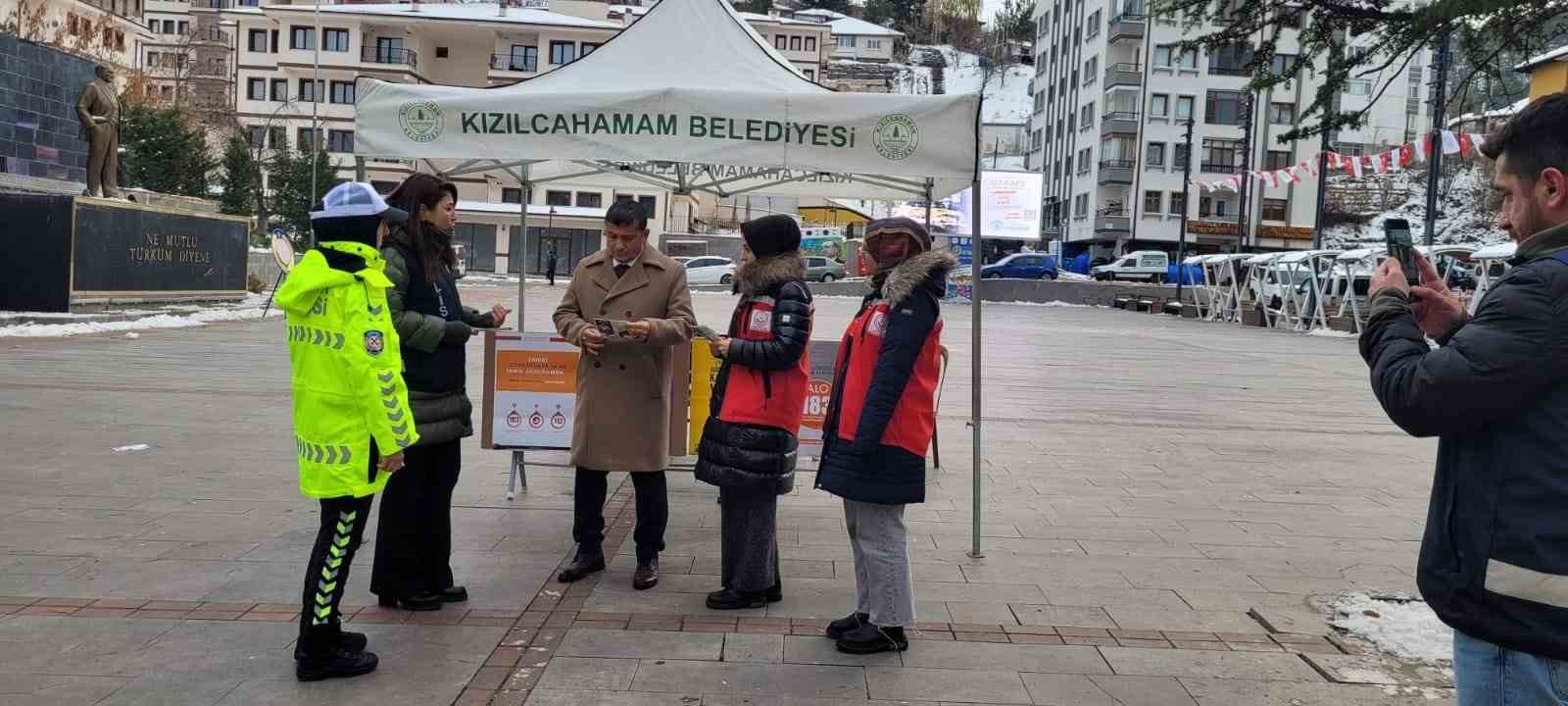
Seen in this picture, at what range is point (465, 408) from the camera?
16.4ft

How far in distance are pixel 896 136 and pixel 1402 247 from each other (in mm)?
3462

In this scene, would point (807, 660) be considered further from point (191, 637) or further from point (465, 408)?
point (191, 637)

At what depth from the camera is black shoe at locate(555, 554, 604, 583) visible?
18.0 ft

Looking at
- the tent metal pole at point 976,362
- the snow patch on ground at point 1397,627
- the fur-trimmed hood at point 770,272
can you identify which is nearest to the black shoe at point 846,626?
the fur-trimmed hood at point 770,272

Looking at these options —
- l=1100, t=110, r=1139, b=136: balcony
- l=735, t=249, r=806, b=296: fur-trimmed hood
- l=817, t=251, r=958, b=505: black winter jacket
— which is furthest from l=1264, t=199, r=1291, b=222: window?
l=817, t=251, r=958, b=505: black winter jacket

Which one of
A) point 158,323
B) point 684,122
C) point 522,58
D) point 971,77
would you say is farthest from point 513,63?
point 971,77

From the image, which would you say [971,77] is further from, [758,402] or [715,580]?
[758,402]

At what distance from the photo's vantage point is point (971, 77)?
451 ft

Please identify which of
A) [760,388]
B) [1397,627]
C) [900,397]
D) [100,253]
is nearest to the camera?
[900,397]

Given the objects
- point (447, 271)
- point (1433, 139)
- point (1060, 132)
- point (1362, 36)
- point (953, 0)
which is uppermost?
Result: point (953, 0)

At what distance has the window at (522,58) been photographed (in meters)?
67.1

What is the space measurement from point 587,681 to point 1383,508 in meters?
5.77

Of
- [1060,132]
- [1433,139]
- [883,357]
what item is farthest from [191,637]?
[1060,132]

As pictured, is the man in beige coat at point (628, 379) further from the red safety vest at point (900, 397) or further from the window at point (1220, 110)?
the window at point (1220, 110)
